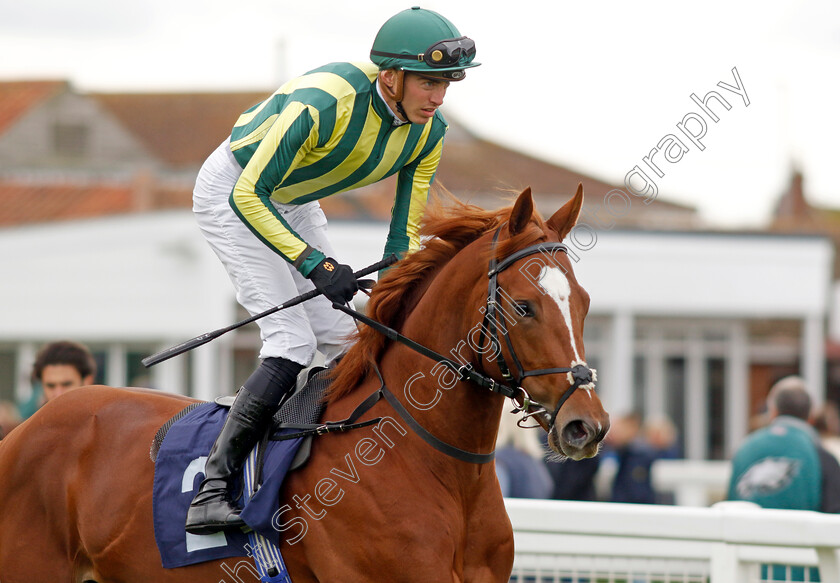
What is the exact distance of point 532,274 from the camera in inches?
128

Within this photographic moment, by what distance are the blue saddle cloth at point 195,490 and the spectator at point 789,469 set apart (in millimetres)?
3407

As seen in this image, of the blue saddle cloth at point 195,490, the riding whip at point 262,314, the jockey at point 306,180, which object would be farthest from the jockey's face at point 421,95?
the blue saddle cloth at point 195,490

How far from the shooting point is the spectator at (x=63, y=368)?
577 centimetres

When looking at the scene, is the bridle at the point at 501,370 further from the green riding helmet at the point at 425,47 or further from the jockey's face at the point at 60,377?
the jockey's face at the point at 60,377

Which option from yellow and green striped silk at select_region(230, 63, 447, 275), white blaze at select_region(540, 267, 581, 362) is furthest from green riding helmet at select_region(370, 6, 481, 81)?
white blaze at select_region(540, 267, 581, 362)

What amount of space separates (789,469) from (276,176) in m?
3.67

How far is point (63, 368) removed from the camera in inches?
228

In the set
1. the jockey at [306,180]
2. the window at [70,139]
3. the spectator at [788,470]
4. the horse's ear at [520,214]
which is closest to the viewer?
the horse's ear at [520,214]

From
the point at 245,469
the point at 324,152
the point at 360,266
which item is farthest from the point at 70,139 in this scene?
the point at 245,469

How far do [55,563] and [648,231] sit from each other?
13357mm

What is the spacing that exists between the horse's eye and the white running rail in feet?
5.56

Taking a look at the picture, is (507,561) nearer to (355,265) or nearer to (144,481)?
(144,481)

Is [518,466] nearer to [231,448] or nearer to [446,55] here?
[231,448]

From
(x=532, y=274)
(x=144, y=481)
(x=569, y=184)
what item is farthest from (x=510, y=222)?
(x=569, y=184)
